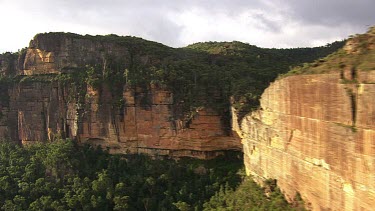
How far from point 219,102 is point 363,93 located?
19.5 meters

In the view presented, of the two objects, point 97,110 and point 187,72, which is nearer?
point 187,72

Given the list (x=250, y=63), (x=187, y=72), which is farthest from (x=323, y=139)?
(x=250, y=63)

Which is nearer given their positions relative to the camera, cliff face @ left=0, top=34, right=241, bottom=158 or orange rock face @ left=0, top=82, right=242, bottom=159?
orange rock face @ left=0, top=82, right=242, bottom=159

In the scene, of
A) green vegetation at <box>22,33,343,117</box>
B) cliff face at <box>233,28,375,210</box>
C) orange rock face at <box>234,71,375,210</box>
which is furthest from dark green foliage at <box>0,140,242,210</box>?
cliff face at <box>233,28,375,210</box>

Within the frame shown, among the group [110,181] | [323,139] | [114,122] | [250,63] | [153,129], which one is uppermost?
[250,63]

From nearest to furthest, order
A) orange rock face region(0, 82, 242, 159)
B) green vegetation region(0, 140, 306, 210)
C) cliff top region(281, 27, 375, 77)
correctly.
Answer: cliff top region(281, 27, 375, 77)
green vegetation region(0, 140, 306, 210)
orange rock face region(0, 82, 242, 159)

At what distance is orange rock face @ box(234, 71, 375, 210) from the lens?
46.1 feet

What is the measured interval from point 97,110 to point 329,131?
2462 cm

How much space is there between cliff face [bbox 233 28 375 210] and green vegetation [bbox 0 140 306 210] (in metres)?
6.62

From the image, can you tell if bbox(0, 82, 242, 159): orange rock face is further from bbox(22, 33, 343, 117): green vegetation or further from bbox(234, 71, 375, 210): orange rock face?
bbox(234, 71, 375, 210): orange rock face

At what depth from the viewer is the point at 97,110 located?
36.7 meters

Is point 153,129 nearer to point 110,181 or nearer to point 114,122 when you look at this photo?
point 114,122

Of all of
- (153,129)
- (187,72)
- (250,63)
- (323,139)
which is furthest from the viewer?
(250,63)

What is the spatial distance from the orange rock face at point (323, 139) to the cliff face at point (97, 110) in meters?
11.2
